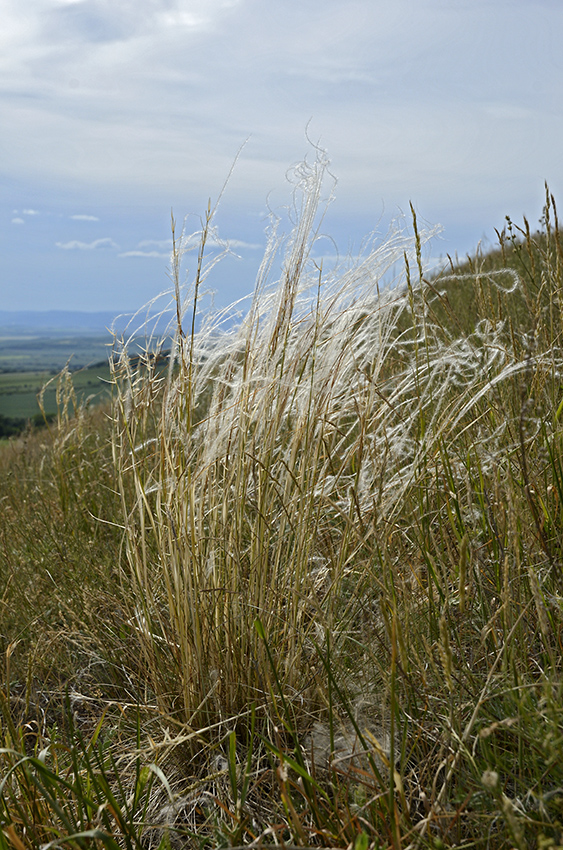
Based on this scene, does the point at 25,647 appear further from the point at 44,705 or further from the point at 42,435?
the point at 42,435

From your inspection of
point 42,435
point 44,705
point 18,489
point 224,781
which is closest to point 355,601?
point 224,781

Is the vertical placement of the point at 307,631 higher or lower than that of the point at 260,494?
lower

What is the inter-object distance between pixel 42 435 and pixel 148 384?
7.04 m

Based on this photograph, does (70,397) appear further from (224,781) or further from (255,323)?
(224,781)

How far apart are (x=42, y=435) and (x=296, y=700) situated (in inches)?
306

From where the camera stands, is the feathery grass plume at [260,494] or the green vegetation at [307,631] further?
the feathery grass plume at [260,494]

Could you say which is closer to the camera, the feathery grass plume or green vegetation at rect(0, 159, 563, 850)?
green vegetation at rect(0, 159, 563, 850)

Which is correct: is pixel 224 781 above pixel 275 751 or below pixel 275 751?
below

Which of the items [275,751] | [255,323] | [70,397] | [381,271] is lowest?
[275,751]

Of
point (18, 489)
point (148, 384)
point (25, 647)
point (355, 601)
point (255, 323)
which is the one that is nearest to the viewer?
point (355, 601)

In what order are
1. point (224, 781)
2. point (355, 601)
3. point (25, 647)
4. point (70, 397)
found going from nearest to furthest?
point (224, 781) < point (355, 601) < point (25, 647) < point (70, 397)

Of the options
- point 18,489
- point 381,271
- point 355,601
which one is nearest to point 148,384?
point 381,271

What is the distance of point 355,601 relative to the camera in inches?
71.8

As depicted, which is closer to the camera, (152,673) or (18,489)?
(152,673)
